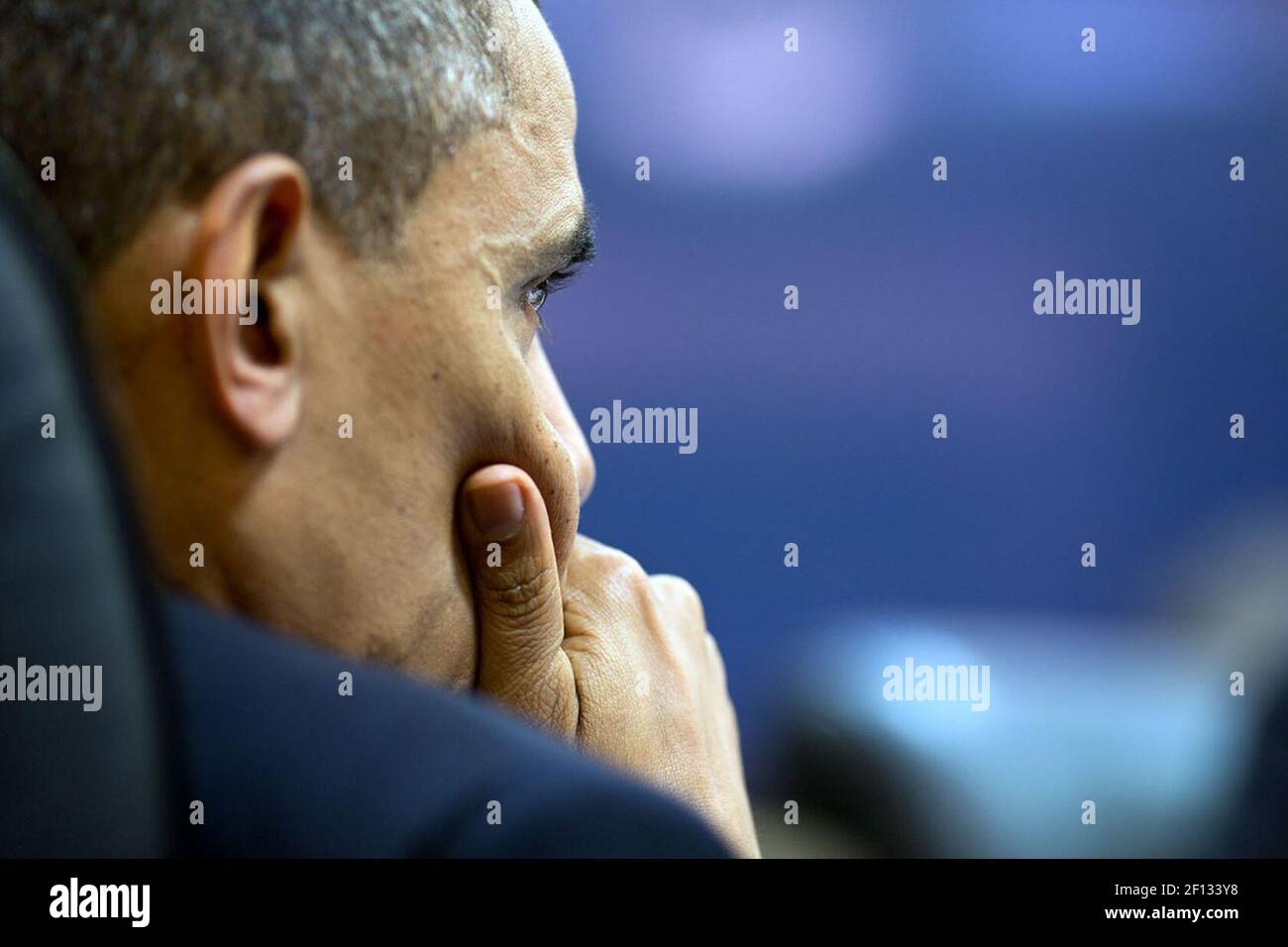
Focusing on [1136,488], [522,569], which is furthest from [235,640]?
[1136,488]

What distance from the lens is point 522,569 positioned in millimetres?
1080

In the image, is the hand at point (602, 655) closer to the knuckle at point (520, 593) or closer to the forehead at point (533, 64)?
the knuckle at point (520, 593)

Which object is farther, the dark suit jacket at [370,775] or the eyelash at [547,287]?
the eyelash at [547,287]

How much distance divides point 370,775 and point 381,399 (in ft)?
1.28

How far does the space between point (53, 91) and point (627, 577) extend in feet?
2.48

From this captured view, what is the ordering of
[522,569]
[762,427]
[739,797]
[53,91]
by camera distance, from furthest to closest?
[739,797]
[762,427]
[522,569]
[53,91]

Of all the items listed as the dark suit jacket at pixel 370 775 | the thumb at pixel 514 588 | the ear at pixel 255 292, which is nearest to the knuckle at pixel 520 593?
the thumb at pixel 514 588

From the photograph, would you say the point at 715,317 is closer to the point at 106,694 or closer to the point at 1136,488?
the point at 1136,488

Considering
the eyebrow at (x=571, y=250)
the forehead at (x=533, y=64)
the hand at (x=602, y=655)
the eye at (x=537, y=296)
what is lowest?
the hand at (x=602, y=655)

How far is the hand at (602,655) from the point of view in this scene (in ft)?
3.50

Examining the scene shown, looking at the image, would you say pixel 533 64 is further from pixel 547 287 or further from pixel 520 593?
pixel 520 593

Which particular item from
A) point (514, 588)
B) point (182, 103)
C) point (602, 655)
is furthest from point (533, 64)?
point (602, 655)

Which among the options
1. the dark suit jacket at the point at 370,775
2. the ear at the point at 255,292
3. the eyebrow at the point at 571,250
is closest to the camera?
the dark suit jacket at the point at 370,775

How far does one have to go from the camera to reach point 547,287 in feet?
3.90
